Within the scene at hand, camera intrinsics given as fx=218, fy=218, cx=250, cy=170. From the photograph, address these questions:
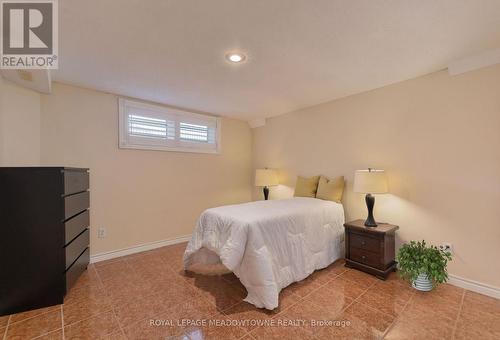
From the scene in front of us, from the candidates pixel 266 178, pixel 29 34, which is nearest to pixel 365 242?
pixel 266 178

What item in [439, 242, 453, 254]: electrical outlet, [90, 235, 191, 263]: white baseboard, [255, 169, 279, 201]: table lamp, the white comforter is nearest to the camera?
the white comforter

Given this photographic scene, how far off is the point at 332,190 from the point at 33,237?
10.4 feet

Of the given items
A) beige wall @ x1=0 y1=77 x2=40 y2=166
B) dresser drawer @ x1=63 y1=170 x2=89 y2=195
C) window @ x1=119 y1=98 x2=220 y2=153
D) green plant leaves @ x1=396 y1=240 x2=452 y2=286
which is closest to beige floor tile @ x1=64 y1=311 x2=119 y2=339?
dresser drawer @ x1=63 y1=170 x2=89 y2=195

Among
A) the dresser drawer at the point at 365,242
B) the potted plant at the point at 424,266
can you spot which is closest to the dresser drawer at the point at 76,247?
the dresser drawer at the point at 365,242

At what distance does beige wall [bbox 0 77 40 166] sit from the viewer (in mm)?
2107

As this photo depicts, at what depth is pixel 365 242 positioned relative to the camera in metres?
2.46

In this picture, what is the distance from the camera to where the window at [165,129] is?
3088 mm

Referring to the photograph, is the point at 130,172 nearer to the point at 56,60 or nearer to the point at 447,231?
the point at 56,60

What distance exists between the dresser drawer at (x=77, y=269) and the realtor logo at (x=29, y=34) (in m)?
1.89

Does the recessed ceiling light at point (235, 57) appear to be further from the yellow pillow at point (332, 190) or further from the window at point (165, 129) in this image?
the yellow pillow at point (332, 190)

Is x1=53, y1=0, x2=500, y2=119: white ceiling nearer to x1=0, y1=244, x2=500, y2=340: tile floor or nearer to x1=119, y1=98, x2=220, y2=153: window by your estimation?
x1=119, y1=98, x2=220, y2=153: window

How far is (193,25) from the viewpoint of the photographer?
5.25 feet

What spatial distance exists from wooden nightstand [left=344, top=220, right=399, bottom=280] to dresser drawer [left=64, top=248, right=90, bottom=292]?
114 inches

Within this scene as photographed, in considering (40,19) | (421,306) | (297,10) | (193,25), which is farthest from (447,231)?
(40,19)
